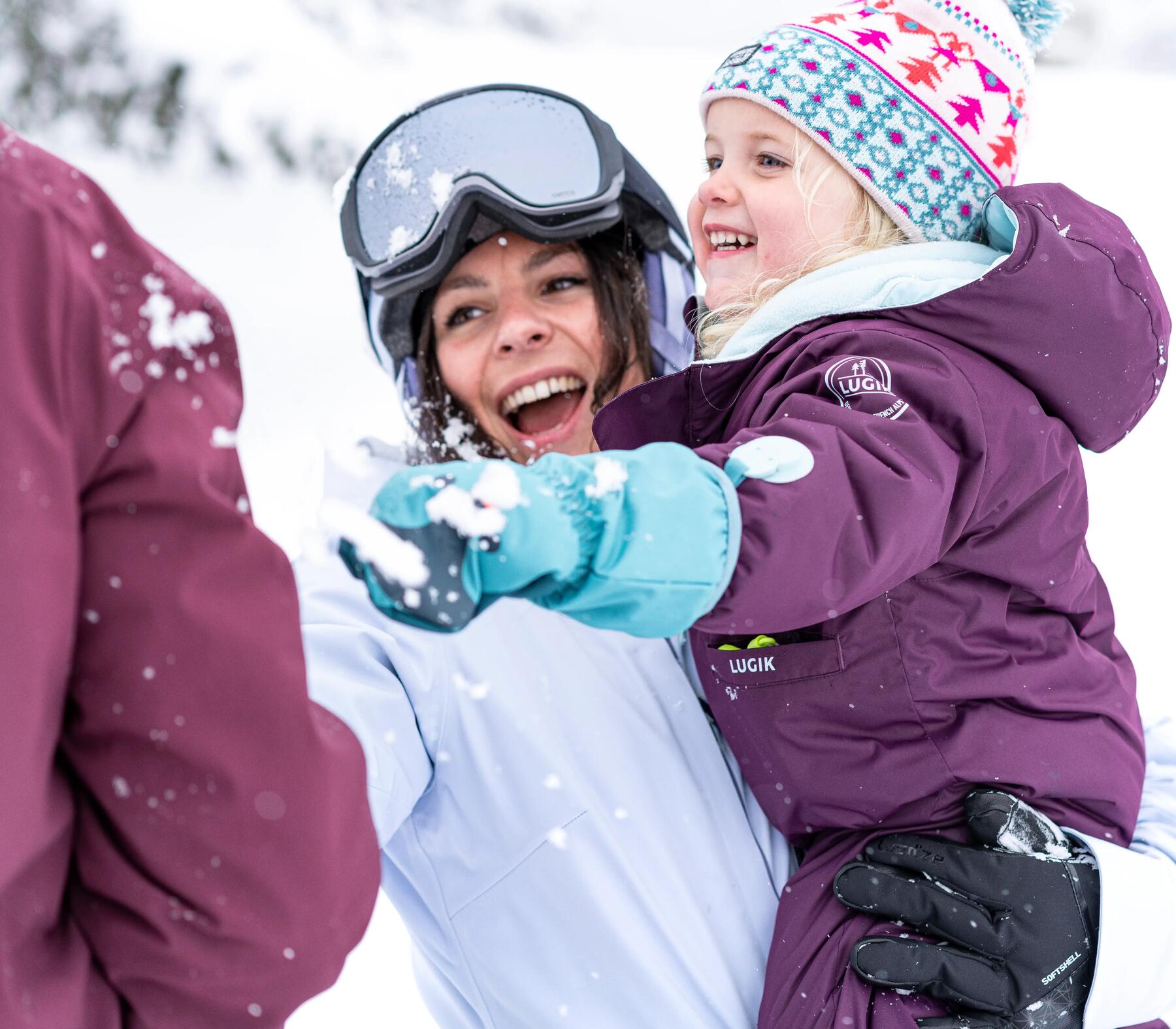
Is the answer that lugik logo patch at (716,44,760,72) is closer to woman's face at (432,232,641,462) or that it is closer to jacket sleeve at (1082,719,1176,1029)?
woman's face at (432,232,641,462)

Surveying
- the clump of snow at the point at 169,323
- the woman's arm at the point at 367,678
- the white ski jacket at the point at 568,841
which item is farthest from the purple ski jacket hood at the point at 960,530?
the clump of snow at the point at 169,323

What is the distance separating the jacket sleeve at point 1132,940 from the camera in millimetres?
1788

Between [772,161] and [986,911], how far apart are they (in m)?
1.31

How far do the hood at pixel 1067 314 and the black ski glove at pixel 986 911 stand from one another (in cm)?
63

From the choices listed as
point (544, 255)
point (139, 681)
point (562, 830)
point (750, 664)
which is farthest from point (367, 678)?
point (544, 255)

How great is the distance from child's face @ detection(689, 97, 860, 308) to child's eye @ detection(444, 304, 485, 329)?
623mm

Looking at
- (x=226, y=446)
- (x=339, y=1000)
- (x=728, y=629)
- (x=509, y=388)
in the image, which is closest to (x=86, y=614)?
(x=226, y=446)

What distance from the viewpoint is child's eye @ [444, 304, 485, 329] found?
2592 millimetres

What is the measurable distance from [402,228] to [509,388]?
1.38 ft

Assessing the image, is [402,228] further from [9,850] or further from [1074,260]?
[9,850]

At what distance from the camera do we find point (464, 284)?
2562 millimetres

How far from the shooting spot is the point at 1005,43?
2.09 metres

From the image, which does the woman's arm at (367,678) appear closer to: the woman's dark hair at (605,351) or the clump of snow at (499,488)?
the woman's dark hair at (605,351)

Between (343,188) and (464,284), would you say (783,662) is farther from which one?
(343,188)
